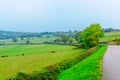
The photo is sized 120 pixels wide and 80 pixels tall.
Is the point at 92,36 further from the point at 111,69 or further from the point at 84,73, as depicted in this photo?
the point at 84,73

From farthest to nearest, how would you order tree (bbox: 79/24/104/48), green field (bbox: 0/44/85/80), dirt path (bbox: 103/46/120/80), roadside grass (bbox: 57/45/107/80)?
tree (bbox: 79/24/104/48), green field (bbox: 0/44/85/80), roadside grass (bbox: 57/45/107/80), dirt path (bbox: 103/46/120/80)

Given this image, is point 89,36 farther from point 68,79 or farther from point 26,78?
point 68,79

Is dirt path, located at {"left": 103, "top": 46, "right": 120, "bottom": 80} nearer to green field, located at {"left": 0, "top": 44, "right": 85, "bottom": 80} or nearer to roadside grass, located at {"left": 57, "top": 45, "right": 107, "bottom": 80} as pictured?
roadside grass, located at {"left": 57, "top": 45, "right": 107, "bottom": 80}

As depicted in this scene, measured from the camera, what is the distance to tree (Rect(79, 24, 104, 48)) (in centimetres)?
10275

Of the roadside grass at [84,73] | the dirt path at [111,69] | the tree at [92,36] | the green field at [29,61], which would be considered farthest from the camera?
the tree at [92,36]

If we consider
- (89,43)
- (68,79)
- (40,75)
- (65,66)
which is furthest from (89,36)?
(68,79)

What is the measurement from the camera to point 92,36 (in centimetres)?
10369

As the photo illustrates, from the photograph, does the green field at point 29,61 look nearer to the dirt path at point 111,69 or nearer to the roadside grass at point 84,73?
the dirt path at point 111,69

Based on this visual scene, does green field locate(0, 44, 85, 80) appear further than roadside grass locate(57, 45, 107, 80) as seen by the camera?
Yes

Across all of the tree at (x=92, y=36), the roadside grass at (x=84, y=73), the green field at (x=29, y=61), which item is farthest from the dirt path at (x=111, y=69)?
the tree at (x=92, y=36)

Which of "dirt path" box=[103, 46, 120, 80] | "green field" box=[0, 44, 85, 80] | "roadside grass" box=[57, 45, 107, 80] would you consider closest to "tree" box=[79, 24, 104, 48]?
"green field" box=[0, 44, 85, 80]

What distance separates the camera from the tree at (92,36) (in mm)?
102750

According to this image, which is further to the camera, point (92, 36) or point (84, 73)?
point (92, 36)

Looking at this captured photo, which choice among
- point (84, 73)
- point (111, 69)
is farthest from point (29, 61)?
point (84, 73)
